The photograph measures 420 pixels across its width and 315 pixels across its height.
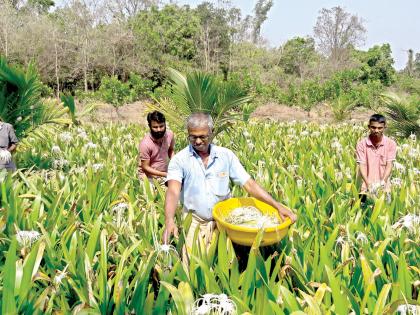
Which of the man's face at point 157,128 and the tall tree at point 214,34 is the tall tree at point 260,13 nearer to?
the tall tree at point 214,34

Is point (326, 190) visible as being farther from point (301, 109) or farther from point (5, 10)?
point (5, 10)

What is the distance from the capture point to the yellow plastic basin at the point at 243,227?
2281 millimetres

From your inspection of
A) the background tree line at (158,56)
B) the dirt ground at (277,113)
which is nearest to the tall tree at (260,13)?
the background tree line at (158,56)

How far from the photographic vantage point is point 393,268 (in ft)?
7.41

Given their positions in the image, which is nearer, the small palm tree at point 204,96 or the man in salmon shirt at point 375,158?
the man in salmon shirt at point 375,158

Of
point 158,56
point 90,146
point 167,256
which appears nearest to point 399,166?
point 167,256

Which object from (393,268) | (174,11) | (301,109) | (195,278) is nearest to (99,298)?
(195,278)

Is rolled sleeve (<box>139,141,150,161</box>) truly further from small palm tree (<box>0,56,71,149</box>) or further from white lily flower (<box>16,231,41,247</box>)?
small palm tree (<box>0,56,71,149</box>)

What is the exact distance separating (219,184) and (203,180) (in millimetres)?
111

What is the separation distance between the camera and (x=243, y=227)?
2.29 meters

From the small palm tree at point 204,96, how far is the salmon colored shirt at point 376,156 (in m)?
2.47

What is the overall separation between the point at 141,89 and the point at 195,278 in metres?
19.5

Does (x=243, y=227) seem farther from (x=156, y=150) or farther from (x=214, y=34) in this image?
(x=214, y=34)

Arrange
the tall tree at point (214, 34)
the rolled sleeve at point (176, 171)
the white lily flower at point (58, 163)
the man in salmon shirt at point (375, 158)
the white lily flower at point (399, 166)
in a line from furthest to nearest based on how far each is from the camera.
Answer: the tall tree at point (214, 34) → the white lily flower at point (58, 163) → the white lily flower at point (399, 166) → the man in salmon shirt at point (375, 158) → the rolled sleeve at point (176, 171)
